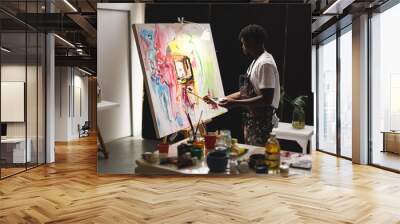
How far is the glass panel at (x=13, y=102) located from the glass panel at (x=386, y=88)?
20.3 ft

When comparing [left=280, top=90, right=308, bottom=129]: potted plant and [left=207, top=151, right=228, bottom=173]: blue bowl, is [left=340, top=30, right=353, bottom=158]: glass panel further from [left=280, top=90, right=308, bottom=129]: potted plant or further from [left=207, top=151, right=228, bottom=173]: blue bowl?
[left=207, top=151, right=228, bottom=173]: blue bowl

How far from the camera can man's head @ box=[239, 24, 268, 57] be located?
4.69 meters

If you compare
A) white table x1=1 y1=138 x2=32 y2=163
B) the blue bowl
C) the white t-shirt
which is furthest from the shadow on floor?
white table x1=1 y1=138 x2=32 y2=163

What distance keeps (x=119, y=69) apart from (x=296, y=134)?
96.5 inches

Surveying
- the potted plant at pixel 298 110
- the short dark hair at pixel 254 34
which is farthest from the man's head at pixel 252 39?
the potted plant at pixel 298 110

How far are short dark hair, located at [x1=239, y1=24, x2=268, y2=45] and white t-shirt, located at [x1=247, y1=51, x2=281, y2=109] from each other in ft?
0.63

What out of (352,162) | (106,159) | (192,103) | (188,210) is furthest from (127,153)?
(352,162)

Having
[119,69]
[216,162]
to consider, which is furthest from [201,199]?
[119,69]

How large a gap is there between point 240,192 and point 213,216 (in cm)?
108

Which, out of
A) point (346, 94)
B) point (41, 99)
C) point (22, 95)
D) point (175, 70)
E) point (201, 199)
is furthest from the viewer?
point (346, 94)

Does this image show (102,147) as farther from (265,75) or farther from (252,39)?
(252,39)

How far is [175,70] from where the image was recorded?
4.65m

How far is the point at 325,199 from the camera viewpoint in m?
4.04

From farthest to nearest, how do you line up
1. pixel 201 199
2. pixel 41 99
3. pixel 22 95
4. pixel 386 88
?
pixel 41 99 → pixel 22 95 → pixel 386 88 → pixel 201 199
